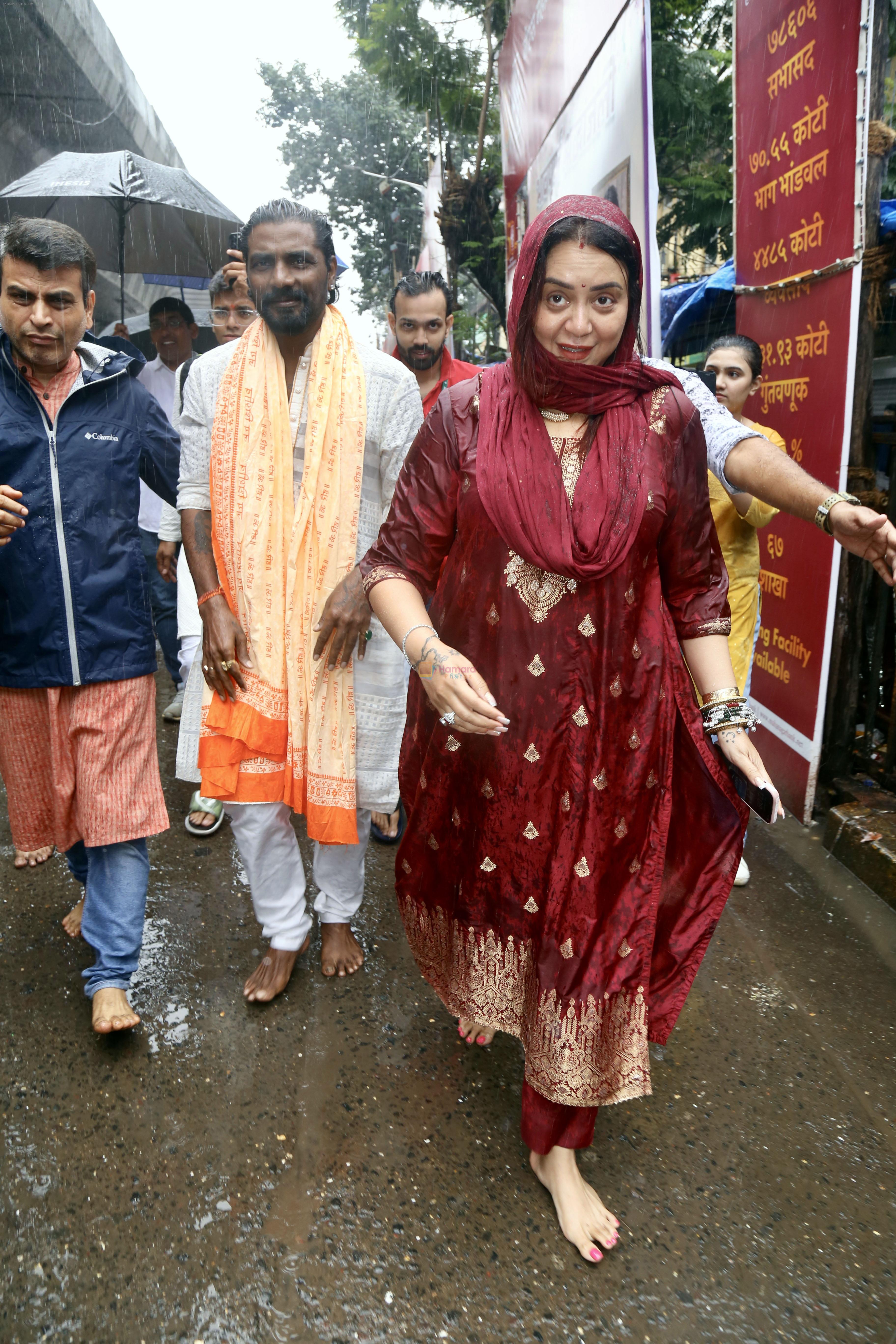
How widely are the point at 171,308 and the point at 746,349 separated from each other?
2.81 meters

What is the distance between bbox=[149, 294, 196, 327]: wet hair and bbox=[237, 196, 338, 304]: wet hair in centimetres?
236

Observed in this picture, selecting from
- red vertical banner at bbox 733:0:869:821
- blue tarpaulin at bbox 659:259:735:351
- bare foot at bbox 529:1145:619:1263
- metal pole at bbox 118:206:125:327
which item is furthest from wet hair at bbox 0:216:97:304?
blue tarpaulin at bbox 659:259:735:351

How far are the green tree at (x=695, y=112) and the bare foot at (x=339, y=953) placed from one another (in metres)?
7.57

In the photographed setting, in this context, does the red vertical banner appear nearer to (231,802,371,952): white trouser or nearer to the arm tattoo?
(231,802,371,952): white trouser

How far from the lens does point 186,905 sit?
3.09m

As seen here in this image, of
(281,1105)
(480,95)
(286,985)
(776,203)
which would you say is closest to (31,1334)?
(281,1105)

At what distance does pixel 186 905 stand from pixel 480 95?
39.1 feet

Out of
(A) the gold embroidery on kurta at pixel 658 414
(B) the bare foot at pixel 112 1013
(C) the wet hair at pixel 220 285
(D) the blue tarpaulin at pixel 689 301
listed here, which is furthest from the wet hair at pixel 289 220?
(D) the blue tarpaulin at pixel 689 301

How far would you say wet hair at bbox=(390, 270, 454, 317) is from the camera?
381 centimetres

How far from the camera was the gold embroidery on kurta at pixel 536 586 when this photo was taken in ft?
5.57

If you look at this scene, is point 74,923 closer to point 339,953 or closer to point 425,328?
point 339,953

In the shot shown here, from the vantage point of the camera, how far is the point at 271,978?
8.45 feet

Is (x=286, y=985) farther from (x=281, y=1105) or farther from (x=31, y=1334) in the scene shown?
(x=31, y=1334)

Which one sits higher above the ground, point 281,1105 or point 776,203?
point 776,203
